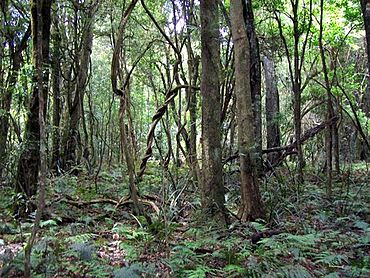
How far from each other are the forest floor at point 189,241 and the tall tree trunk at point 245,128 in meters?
0.29

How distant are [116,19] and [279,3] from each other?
511cm

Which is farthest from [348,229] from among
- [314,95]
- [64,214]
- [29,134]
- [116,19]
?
[116,19]

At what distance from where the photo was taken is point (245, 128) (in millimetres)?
5457

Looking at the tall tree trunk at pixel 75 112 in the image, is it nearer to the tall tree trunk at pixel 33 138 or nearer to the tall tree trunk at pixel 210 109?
the tall tree trunk at pixel 33 138

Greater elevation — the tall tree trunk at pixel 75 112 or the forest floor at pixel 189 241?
→ the tall tree trunk at pixel 75 112

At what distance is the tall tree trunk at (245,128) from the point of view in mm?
5383

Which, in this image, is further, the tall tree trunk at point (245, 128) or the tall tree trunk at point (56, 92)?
the tall tree trunk at point (56, 92)

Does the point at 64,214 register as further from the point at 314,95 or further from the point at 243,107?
the point at 314,95

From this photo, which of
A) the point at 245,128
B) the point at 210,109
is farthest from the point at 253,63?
the point at 245,128

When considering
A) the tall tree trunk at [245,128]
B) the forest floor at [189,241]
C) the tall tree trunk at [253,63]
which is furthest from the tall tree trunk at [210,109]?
the tall tree trunk at [253,63]

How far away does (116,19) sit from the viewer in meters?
12.1

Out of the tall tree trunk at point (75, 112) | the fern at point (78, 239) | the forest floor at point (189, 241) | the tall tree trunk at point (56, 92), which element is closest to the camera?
the forest floor at point (189, 241)

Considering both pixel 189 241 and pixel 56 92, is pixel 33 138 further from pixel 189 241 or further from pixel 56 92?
pixel 56 92

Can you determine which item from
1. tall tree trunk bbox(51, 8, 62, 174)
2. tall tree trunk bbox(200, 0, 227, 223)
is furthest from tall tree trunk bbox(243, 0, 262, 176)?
tall tree trunk bbox(51, 8, 62, 174)
